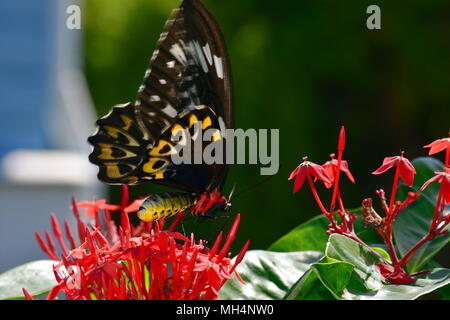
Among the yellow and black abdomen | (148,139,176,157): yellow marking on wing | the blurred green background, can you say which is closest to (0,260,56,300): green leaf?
the yellow and black abdomen

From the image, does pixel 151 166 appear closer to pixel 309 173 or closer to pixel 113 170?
pixel 113 170

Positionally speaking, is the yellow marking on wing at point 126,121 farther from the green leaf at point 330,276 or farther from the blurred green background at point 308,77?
the blurred green background at point 308,77

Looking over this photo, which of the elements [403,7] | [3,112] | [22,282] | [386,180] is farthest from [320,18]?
[22,282]

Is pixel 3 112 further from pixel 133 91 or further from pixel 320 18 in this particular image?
pixel 320 18

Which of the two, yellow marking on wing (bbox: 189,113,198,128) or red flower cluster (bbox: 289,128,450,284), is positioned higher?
yellow marking on wing (bbox: 189,113,198,128)

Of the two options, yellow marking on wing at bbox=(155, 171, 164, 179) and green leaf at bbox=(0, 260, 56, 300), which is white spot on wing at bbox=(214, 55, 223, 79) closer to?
yellow marking on wing at bbox=(155, 171, 164, 179)

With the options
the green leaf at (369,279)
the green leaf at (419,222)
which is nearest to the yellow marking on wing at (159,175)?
the green leaf at (419,222)

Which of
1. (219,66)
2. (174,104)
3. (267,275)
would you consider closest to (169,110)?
(174,104)
